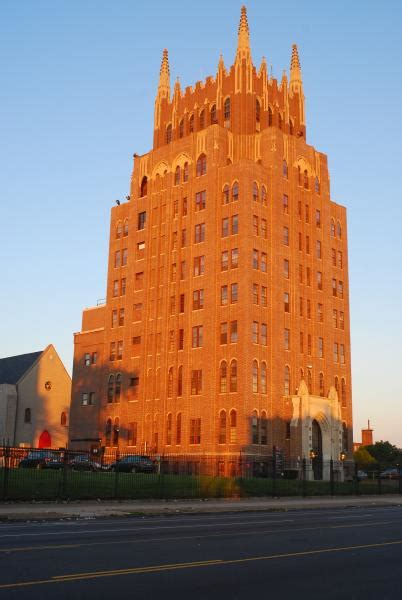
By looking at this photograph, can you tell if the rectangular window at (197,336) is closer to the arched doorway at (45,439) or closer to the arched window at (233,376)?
the arched window at (233,376)

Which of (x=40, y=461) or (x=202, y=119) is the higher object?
(x=202, y=119)

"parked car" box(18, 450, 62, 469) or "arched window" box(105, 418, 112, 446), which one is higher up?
"arched window" box(105, 418, 112, 446)

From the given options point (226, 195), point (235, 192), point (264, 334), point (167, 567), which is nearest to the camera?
point (167, 567)

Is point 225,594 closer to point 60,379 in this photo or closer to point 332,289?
point 332,289

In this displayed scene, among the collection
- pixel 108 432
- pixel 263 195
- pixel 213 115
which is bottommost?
pixel 108 432

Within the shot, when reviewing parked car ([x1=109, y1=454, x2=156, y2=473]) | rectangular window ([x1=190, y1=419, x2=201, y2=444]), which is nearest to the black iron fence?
parked car ([x1=109, y1=454, x2=156, y2=473])

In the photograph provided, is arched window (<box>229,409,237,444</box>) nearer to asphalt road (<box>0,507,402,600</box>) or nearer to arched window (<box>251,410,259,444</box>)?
arched window (<box>251,410,259,444</box>)

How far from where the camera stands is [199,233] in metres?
70.1

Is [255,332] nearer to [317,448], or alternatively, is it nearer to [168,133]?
[317,448]

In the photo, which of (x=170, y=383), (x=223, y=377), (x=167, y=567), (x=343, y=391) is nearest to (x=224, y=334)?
(x=223, y=377)

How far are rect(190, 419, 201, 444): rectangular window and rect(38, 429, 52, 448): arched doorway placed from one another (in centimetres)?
2921

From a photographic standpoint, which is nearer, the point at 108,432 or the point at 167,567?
the point at 167,567

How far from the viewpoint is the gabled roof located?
8800 cm

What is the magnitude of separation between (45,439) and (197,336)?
31261 millimetres
